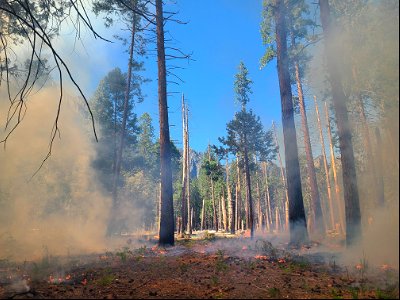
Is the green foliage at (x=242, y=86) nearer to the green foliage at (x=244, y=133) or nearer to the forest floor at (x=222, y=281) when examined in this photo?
the green foliage at (x=244, y=133)

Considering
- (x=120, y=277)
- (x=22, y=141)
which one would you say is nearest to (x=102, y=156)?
(x=22, y=141)

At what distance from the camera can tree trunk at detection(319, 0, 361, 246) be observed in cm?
775

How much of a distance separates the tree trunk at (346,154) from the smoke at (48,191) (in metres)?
10.4

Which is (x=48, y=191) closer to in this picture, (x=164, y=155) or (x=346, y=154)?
(x=164, y=155)

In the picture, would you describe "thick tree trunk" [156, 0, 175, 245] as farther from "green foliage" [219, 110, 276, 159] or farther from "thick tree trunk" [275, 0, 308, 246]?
"green foliage" [219, 110, 276, 159]

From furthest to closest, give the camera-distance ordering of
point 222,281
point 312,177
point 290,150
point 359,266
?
point 312,177
point 290,150
point 359,266
point 222,281

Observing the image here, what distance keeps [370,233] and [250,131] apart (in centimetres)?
2582

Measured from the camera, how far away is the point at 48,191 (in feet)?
80.3

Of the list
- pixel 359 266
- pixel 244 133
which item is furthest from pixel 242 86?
pixel 359 266

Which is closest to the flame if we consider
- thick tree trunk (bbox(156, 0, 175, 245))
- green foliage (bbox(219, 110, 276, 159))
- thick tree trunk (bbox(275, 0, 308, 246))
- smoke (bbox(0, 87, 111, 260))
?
thick tree trunk (bbox(275, 0, 308, 246))

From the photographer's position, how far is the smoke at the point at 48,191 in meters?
14.3

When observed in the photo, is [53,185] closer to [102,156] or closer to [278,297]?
[102,156]

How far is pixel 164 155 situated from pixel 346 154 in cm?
760

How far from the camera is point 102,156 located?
29.0 m
